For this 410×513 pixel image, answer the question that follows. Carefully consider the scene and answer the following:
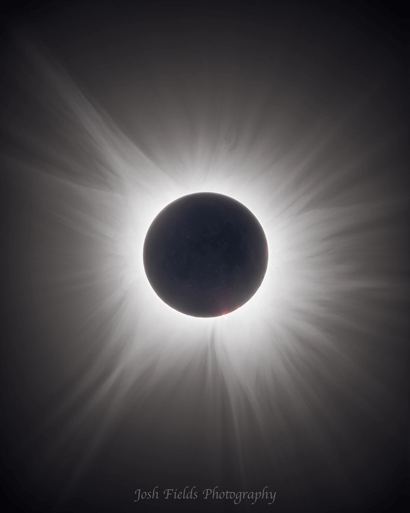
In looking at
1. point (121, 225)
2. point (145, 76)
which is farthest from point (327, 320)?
point (145, 76)

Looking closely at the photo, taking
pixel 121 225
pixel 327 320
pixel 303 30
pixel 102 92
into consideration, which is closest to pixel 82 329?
pixel 121 225

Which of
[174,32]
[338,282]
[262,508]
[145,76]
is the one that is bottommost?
[262,508]

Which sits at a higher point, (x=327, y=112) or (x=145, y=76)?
(x=145, y=76)

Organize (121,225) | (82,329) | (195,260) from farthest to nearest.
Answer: (82,329) → (121,225) → (195,260)

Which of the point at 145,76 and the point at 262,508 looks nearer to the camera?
the point at 145,76

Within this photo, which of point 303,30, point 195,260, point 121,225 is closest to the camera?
point 195,260

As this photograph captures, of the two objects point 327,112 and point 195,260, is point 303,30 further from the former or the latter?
point 195,260
